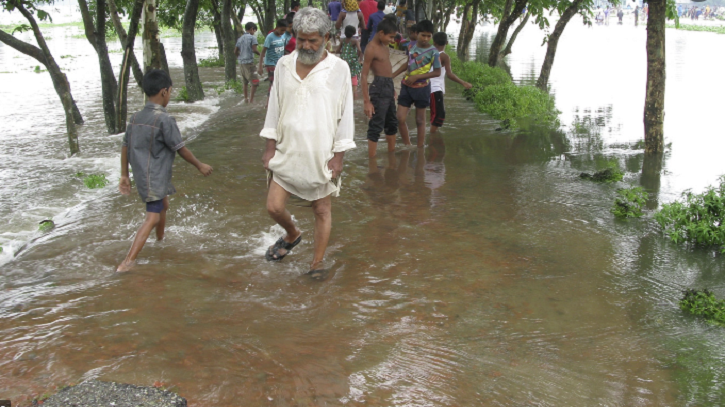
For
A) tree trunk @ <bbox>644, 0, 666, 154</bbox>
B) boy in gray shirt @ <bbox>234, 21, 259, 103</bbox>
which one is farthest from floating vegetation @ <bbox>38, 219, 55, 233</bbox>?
boy in gray shirt @ <bbox>234, 21, 259, 103</bbox>

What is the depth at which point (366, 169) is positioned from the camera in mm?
7996

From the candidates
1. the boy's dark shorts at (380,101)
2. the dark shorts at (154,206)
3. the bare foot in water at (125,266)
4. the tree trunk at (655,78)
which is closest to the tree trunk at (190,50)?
the boy's dark shorts at (380,101)

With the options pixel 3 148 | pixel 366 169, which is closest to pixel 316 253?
pixel 366 169

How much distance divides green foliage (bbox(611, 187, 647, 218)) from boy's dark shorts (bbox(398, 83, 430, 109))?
3200mm

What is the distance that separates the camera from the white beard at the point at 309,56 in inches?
161

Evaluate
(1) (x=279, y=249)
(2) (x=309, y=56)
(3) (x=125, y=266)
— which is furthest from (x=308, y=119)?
(3) (x=125, y=266)

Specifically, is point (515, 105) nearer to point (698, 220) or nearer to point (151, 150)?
point (698, 220)

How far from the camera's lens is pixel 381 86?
27.0 feet

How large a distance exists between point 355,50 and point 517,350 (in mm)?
9659

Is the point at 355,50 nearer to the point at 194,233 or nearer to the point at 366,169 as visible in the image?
the point at 366,169

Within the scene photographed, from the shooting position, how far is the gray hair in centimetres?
404

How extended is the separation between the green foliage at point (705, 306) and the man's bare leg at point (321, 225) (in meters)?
2.50

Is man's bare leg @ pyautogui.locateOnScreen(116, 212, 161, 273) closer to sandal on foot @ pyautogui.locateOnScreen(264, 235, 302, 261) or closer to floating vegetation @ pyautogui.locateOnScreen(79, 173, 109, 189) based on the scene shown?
sandal on foot @ pyautogui.locateOnScreen(264, 235, 302, 261)

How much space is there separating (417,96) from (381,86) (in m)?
0.67
